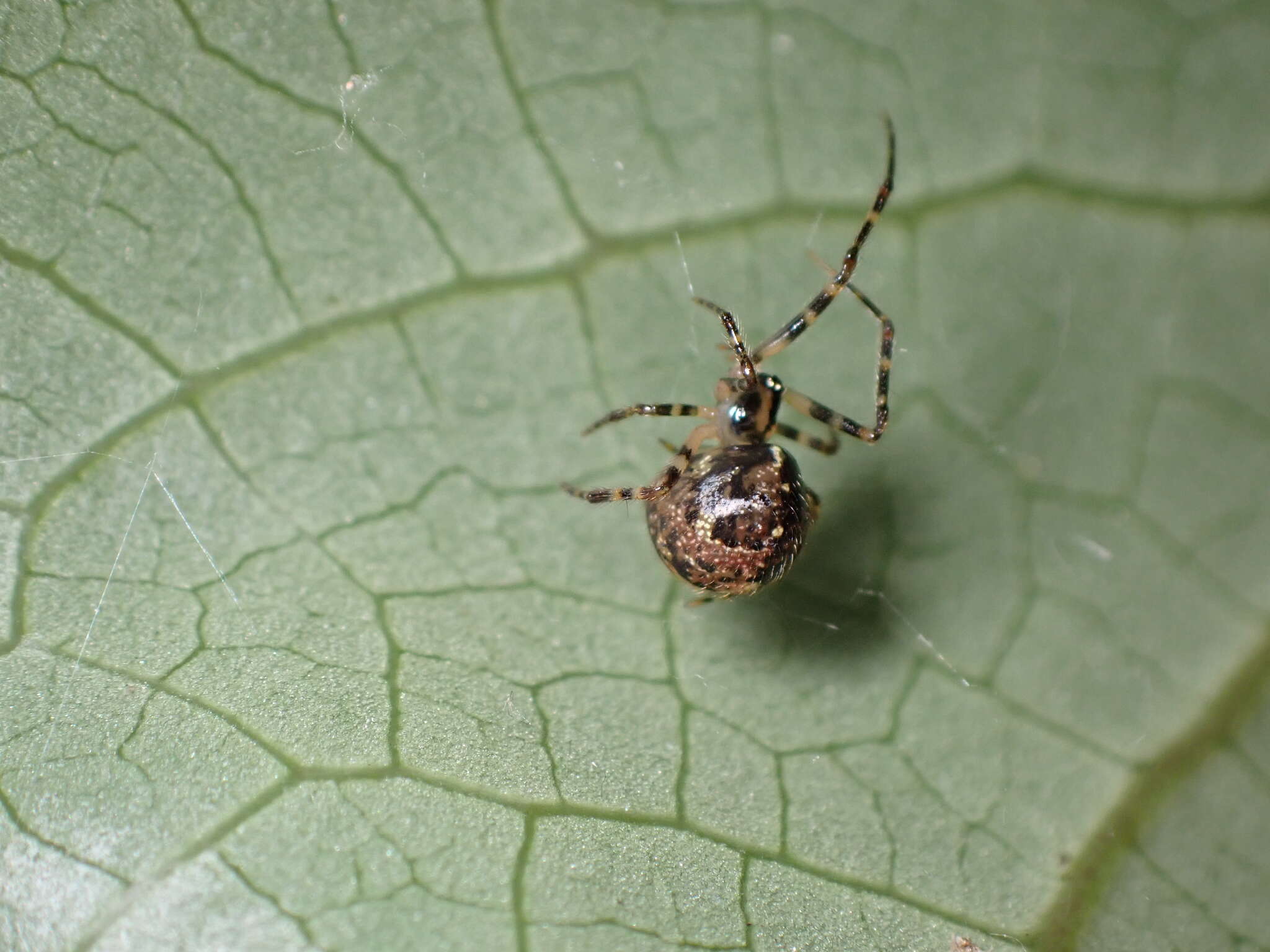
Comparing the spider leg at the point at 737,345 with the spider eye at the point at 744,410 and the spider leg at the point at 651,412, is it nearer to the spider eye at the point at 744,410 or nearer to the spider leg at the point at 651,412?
the spider eye at the point at 744,410

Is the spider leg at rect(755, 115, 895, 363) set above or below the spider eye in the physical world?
above

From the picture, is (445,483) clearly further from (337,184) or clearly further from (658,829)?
(658,829)

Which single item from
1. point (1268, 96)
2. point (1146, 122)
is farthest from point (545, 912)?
point (1268, 96)

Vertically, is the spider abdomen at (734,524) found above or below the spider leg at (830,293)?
below

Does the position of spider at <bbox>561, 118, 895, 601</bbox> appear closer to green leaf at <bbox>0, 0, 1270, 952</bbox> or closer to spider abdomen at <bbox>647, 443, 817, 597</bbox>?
spider abdomen at <bbox>647, 443, 817, 597</bbox>

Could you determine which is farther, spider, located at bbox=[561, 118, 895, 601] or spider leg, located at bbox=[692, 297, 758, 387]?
spider leg, located at bbox=[692, 297, 758, 387]

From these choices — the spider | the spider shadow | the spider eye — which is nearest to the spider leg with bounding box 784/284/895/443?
the spider

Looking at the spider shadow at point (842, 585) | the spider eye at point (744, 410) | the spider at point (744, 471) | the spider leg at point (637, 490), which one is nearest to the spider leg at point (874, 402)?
the spider at point (744, 471)
